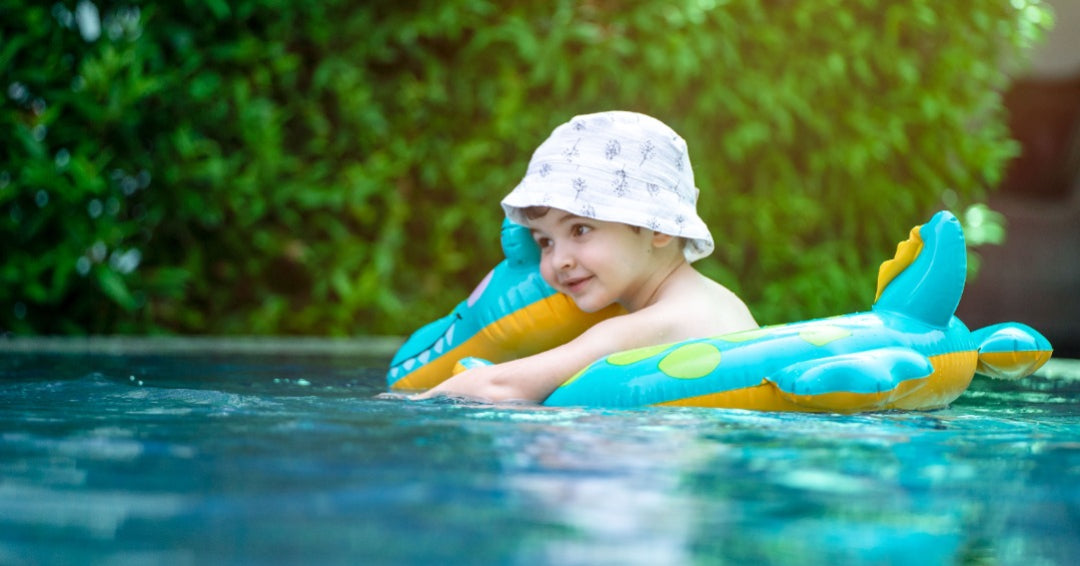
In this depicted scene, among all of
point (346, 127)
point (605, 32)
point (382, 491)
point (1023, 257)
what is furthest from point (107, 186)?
point (1023, 257)

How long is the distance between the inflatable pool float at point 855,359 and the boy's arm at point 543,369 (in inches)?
3.0

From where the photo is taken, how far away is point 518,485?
1897mm

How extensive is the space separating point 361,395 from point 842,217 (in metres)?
4.90

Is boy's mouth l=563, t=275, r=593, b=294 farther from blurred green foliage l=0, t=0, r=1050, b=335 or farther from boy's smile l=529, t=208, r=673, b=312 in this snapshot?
blurred green foliage l=0, t=0, r=1050, b=335

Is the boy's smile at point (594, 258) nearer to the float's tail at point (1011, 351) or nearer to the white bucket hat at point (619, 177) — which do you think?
the white bucket hat at point (619, 177)

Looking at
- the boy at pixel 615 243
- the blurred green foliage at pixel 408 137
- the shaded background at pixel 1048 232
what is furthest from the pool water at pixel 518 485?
the shaded background at pixel 1048 232

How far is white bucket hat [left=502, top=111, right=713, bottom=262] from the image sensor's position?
356 centimetres

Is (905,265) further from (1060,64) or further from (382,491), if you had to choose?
(1060,64)

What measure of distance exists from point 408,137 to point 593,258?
3.52 meters

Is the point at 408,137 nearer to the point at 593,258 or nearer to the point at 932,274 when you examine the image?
the point at 593,258

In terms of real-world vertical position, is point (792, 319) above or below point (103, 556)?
above

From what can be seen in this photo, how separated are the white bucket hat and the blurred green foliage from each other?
293 centimetres

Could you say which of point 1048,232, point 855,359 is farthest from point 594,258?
point 1048,232

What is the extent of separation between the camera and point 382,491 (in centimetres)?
183
